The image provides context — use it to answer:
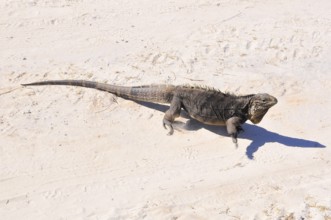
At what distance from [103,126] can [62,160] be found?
0.90 m

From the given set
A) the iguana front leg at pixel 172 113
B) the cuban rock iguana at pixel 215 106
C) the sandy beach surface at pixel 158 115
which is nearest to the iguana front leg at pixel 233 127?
Answer: the cuban rock iguana at pixel 215 106

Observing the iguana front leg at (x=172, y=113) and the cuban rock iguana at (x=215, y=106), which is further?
the iguana front leg at (x=172, y=113)

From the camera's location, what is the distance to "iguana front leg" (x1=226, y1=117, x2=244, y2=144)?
722 cm

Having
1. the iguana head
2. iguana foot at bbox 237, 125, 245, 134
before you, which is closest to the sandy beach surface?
iguana foot at bbox 237, 125, 245, 134

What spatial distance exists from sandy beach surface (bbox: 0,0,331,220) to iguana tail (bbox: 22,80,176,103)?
0.09 meters

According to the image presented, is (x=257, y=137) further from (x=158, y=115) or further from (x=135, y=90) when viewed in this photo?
(x=135, y=90)

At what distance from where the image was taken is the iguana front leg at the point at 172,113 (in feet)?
24.3

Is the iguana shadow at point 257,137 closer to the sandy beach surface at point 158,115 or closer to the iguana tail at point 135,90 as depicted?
the sandy beach surface at point 158,115

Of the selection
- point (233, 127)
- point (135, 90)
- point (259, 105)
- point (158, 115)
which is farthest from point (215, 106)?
point (135, 90)

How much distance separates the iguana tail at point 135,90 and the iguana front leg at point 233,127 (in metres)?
0.93

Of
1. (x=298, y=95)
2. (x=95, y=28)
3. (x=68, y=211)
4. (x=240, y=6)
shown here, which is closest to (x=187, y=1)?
(x=240, y=6)

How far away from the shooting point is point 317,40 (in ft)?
32.7

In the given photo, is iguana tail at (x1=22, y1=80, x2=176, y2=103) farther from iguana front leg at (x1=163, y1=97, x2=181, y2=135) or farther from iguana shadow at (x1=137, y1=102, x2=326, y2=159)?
iguana shadow at (x1=137, y1=102, x2=326, y2=159)

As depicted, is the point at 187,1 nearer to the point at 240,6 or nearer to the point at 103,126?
the point at 240,6
